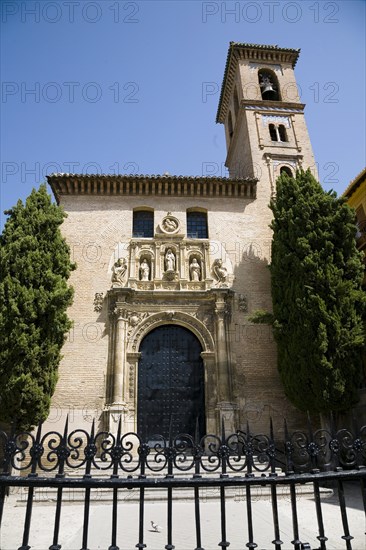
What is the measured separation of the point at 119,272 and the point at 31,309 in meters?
3.84

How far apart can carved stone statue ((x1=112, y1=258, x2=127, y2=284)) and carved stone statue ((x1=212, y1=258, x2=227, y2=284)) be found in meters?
3.48

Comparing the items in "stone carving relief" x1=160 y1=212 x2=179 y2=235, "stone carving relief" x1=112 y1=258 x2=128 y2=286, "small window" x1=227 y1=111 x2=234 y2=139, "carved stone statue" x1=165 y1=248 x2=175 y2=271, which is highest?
"small window" x1=227 y1=111 x2=234 y2=139

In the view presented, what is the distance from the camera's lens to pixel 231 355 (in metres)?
13.0

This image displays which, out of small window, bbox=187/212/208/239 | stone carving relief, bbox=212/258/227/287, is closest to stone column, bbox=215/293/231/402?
stone carving relief, bbox=212/258/227/287

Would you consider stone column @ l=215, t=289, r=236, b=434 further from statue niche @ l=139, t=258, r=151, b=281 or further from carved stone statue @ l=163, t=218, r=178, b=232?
carved stone statue @ l=163, t=218, r=178, b=232

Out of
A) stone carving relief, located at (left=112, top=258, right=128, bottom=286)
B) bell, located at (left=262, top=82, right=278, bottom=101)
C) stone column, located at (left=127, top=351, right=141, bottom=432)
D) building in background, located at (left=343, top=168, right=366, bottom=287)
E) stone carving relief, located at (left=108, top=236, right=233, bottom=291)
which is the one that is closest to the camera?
stone column, located at (left=127, top=351, right=141, bottom=432)

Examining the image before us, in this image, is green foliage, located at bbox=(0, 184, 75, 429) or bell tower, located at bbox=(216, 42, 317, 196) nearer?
green foliage, located at bbox=(0, 184, 75, 429)

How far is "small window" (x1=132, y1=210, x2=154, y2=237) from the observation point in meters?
15.4

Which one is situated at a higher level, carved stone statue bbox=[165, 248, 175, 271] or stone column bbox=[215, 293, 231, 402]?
carved stone statue bbox=[165, 248, 175, 271]

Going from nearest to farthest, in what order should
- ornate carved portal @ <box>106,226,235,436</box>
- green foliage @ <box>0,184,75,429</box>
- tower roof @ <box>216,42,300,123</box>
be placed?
green foliage @ <box>0,184,75,429</box> < ornate carved portal @ <box>106,226,235,436</box> < tower roof @ <box>216,42,300,123</box>

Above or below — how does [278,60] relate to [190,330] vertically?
above

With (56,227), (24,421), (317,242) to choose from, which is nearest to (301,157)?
(317,242)

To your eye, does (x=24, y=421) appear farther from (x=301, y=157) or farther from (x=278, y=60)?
(x=278, y=60)

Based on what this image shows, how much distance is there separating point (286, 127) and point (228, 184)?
17.1ft
